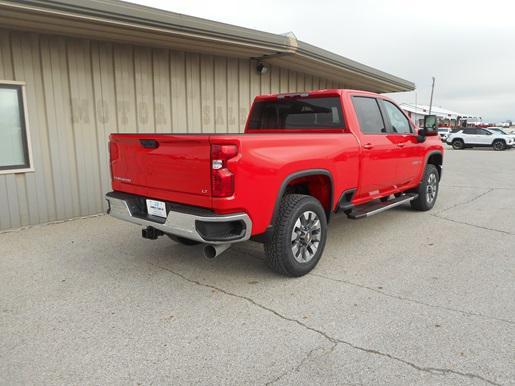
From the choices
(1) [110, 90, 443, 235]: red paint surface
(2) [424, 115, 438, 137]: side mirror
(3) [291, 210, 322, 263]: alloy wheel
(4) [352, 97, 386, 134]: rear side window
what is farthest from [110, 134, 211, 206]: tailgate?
(2) [424, 115, 438, 137]: side mirror

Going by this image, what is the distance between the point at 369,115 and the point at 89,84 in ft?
14.6

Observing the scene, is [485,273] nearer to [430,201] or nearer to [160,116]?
[430,201]

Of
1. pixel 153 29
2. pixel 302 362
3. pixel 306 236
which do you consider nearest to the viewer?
pixel 302 362

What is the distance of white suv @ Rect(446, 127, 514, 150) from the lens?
26.3 meters

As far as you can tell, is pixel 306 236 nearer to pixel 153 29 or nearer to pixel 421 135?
pixel 421 135

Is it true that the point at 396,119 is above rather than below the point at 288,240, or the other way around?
above

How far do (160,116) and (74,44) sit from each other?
6.07 feet

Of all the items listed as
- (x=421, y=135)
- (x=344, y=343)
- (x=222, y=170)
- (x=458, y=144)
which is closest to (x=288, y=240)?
(x=222, y=170)

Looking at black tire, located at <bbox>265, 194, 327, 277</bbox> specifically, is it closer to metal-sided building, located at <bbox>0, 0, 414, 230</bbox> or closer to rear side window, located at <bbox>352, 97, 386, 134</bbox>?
rear side window, located at <bbox>352, 97, 386, 134</bbox>

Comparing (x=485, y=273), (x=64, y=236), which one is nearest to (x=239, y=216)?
(x=485, y=273)

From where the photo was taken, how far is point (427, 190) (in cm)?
708

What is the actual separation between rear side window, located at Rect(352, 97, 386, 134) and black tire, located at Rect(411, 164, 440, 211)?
6.24 feet

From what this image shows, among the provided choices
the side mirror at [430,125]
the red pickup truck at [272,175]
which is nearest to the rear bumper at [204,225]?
the red pickup truck at [272,175]

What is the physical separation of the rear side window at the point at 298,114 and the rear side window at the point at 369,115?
32cm
